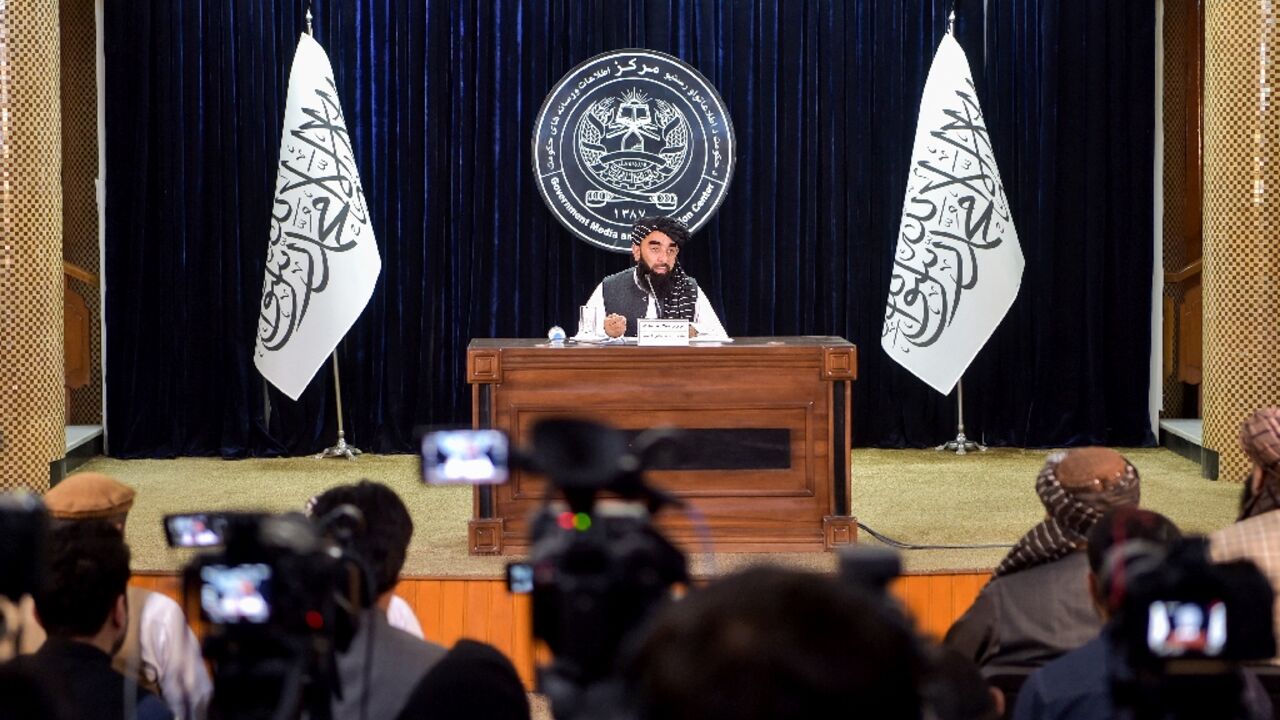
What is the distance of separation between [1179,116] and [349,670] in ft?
23.3

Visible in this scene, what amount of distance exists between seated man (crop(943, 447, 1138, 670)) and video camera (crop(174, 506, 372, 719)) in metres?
1.50

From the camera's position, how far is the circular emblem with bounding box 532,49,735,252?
A: 785 cm

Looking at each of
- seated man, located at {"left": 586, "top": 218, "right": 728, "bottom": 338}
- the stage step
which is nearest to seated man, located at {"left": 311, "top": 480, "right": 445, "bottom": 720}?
seated man, located at {"left": 586, "top": 218, "right": 728, "bottom": 338}

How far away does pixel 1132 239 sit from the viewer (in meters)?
8.16

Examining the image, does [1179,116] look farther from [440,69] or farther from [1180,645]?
[1180,645]

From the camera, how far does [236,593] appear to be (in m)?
1.49

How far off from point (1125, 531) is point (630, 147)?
6097 mm

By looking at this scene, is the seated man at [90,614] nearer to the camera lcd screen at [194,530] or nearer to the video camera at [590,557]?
the camera lcd screen at [194,530]

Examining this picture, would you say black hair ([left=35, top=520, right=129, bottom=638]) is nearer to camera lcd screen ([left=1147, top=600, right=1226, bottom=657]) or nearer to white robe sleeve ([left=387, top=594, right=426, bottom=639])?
white robe sleeve ([left=387, top=594, right=426, bottom=639])

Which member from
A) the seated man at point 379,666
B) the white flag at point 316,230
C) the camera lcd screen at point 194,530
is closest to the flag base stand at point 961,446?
the white flag at point 316,230

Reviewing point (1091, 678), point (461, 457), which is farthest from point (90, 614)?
point (1091, 678)

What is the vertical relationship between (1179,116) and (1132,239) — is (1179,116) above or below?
above

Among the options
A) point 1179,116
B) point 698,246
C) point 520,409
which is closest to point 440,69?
point 698,246

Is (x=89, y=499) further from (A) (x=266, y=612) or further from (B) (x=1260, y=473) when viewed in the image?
(B) (x=1260, y=473)
